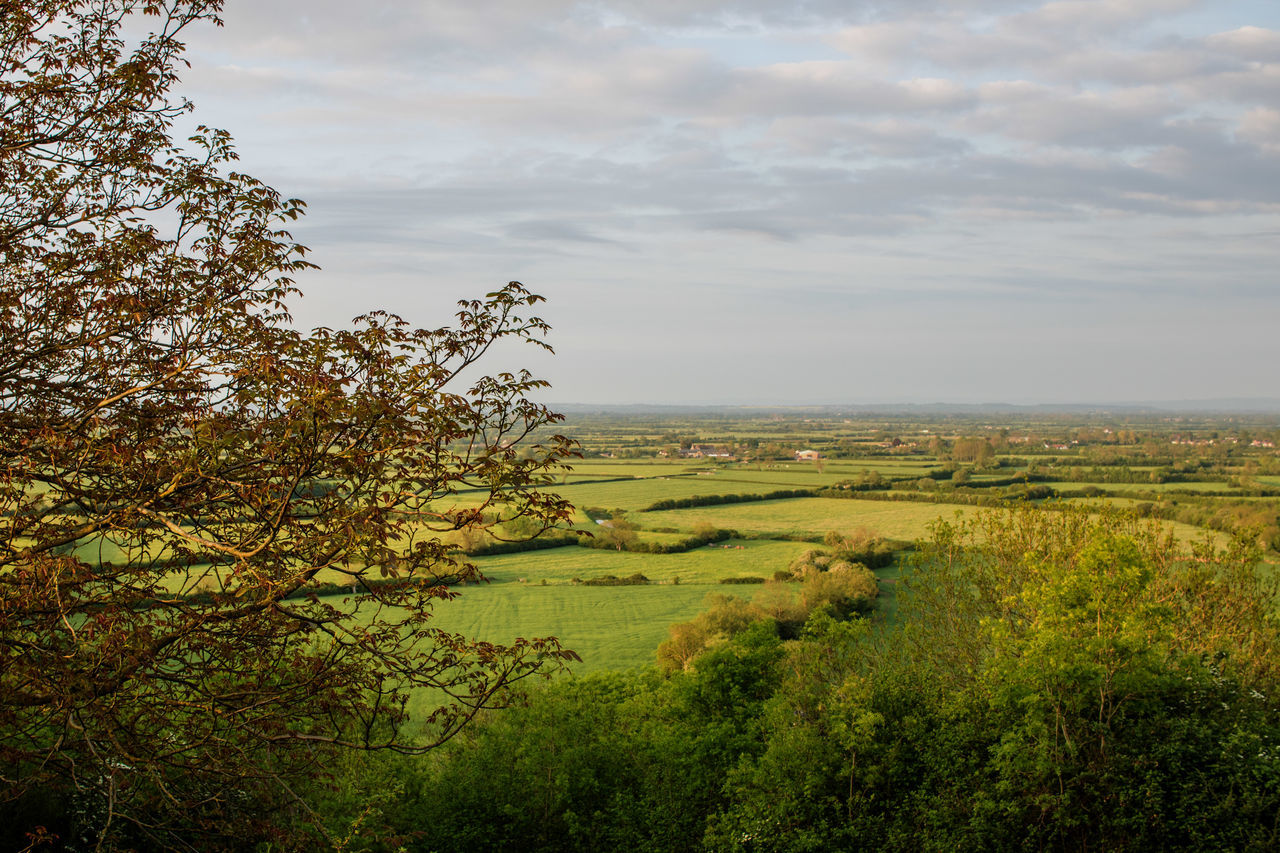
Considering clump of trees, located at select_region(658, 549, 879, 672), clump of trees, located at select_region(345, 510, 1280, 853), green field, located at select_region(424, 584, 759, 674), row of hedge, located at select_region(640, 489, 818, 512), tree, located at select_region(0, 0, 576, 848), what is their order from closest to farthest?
1. tree, located at select_region(0, 0, 576, 848)
2. clump of trees, located at select_region(345, 510, 1280, 853)
3. clump of trees, located at select_region(658, 549, 879, 672)
4. green field, located at select_region(424, 584, 759, 674)
5. row of hedge, located at select_region(640, 489, 818, 512)

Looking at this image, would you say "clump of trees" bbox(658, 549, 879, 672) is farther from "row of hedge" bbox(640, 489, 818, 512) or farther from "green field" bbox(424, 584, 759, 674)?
"row of hedge" bbox(640, 489, 818, 512)

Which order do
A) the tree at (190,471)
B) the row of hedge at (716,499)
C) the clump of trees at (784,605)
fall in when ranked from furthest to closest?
the row of hedge at (716,499), the clump of trees at (784,605), the tree at (190,471)

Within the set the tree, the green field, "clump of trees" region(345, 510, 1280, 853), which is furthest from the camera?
the green field

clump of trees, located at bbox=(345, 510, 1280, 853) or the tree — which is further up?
the tree

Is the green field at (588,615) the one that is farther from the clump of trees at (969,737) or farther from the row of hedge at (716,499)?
the row of hedge at (716,499)

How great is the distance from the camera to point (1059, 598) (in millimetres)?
16109

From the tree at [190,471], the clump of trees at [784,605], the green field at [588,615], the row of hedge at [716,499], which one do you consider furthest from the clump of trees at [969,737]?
the row of hedge at [716,499]

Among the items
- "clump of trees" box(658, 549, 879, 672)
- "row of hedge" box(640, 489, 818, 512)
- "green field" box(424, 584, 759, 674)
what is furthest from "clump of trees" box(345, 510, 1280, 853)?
"row of hedge" box(640, 489, 818, 512)

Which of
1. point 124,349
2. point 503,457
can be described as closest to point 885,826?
point 503,457

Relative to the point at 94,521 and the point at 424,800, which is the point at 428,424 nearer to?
the point at 94,521

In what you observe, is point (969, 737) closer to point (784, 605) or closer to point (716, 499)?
point (784, 605)

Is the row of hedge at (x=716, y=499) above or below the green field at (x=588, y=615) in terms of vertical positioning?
above

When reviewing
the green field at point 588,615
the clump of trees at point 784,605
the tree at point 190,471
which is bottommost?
the green field at point 588,615

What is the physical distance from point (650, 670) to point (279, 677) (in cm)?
1885
